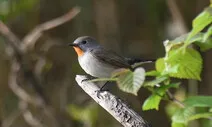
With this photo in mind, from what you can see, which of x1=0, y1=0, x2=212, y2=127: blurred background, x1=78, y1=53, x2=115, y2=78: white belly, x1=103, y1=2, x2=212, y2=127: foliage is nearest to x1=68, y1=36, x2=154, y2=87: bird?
x1=78, y1=53, x2=115, y2=78: white belly

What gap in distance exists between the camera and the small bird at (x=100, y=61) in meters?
3.30

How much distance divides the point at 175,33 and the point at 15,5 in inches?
66.5

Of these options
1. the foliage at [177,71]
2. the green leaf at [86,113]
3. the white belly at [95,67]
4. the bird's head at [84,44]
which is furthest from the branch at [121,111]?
the green leaf at [86,113]

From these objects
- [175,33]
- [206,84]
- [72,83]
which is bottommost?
[206,84]

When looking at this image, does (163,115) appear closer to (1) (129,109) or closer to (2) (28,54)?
(2) (28,54)

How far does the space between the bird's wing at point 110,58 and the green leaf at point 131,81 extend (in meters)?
1.32

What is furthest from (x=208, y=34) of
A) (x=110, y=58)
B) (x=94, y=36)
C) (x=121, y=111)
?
(x=94, y=36)

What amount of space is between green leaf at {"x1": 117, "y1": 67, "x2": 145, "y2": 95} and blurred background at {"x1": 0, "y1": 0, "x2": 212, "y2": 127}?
381 cm

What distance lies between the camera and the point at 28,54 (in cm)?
509

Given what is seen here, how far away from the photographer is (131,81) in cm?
185

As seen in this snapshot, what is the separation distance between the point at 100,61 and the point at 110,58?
3.1 inches

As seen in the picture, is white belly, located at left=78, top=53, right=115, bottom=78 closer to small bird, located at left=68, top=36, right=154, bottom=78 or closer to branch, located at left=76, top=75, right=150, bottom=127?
small bird, located at left=68, top=36, right=154, bottom=78

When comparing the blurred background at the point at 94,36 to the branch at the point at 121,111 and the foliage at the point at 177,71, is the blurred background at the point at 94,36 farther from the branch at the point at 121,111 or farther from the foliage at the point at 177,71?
the foliage at the point at 177,71

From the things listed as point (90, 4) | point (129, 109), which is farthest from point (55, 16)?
point (129, 109)
